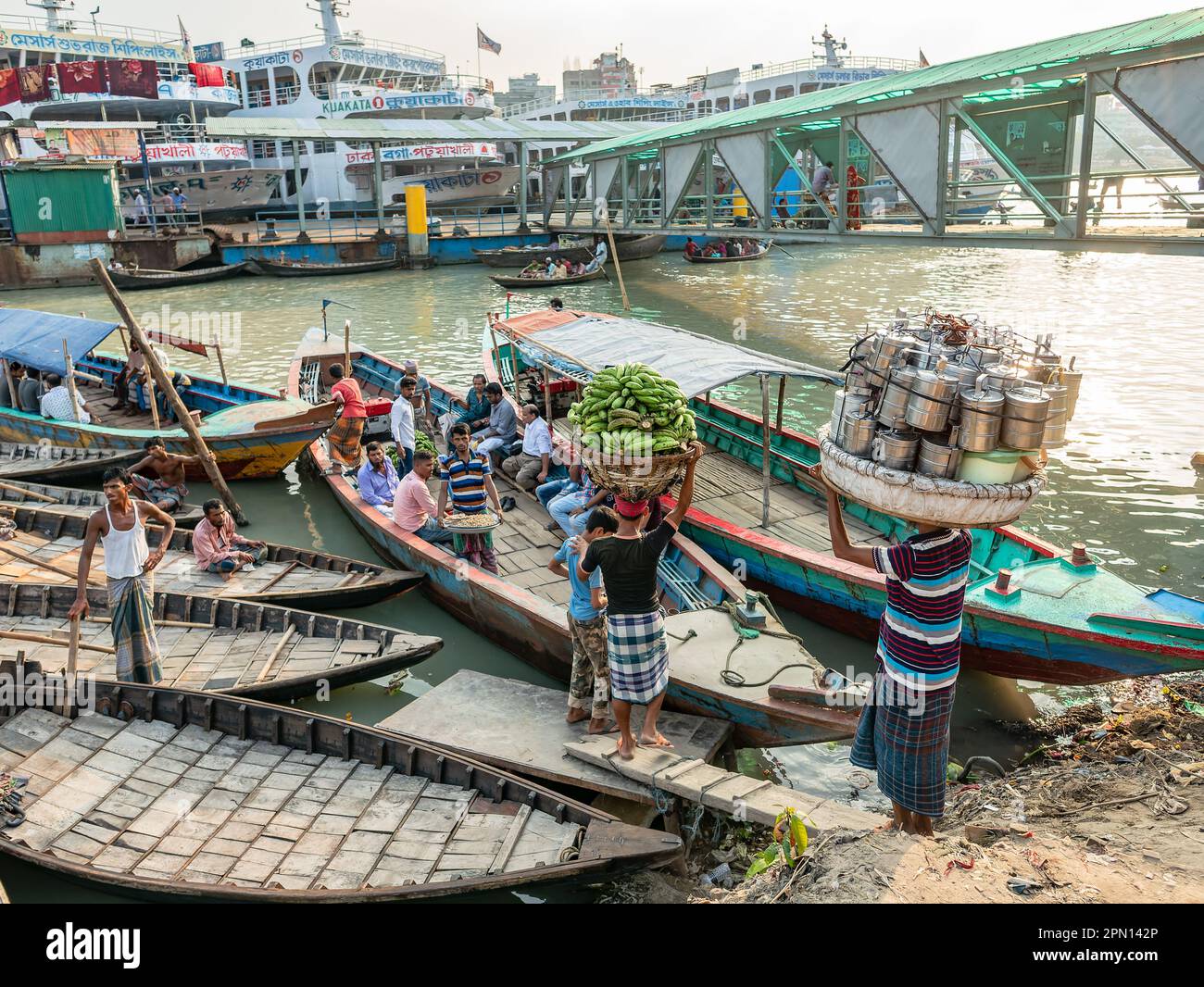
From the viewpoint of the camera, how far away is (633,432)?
4.89 metres

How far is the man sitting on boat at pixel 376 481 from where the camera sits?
32.2ft

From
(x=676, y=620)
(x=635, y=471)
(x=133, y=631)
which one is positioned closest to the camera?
(x=635, y=471)

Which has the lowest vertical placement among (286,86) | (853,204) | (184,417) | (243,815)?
(243,815)

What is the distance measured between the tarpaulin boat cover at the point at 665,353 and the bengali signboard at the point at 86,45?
158 feet

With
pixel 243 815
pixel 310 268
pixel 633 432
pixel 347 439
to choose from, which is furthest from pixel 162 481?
pixel 310 268

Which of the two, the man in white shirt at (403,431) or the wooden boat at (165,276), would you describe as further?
the wooden boat at (165,276)

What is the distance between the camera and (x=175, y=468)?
10.8m

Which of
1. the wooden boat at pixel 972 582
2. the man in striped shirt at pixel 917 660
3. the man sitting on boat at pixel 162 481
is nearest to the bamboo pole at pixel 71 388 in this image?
the man sitting on boat at pixel 162 481

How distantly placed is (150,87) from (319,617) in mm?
47043

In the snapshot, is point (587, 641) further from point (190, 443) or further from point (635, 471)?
point (190, 443)

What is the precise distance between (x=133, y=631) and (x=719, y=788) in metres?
4.50

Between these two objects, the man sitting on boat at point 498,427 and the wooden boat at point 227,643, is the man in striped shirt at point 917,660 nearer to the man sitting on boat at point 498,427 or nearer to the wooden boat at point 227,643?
the wooden boat at point 227,643

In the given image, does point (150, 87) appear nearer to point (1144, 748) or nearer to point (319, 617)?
point (319, 617)
